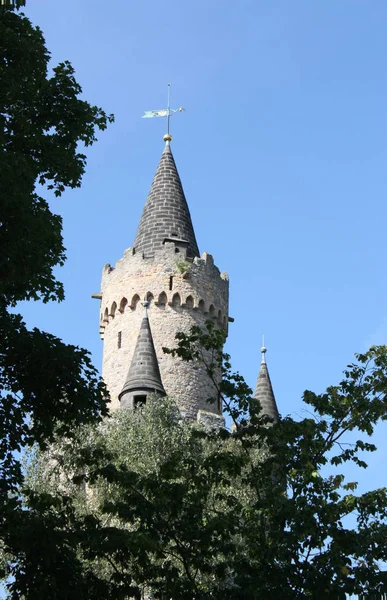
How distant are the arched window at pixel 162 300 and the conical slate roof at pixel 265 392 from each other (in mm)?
4266

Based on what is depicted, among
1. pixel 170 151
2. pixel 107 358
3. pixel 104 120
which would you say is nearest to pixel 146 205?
pixel 170 151

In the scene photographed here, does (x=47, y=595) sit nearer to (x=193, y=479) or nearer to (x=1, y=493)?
(x=1, y=493)

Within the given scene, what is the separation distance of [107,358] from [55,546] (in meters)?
26.4

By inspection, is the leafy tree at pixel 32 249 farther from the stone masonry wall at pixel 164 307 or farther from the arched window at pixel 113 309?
the arched window at pixel 113 309

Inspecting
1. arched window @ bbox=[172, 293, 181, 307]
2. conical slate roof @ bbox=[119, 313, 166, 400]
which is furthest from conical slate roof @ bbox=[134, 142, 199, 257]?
conical slate roof @ bbox=[119, 313, 166, 400]

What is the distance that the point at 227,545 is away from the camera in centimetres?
1647

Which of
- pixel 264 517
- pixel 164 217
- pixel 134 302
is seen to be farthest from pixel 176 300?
pixel 264 517

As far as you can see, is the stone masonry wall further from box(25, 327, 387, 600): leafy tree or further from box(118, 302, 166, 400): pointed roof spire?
box(25, 327, 387, 600): leafy tree

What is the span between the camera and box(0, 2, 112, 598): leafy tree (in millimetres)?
16344

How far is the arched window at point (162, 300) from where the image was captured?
41.9m

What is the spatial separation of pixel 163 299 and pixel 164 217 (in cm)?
417

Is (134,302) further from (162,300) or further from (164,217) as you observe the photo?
(164,217)

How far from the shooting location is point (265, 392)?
1565 inches

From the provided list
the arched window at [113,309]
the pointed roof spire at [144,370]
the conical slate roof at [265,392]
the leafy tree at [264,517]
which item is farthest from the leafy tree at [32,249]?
the arched window at [113,309]
